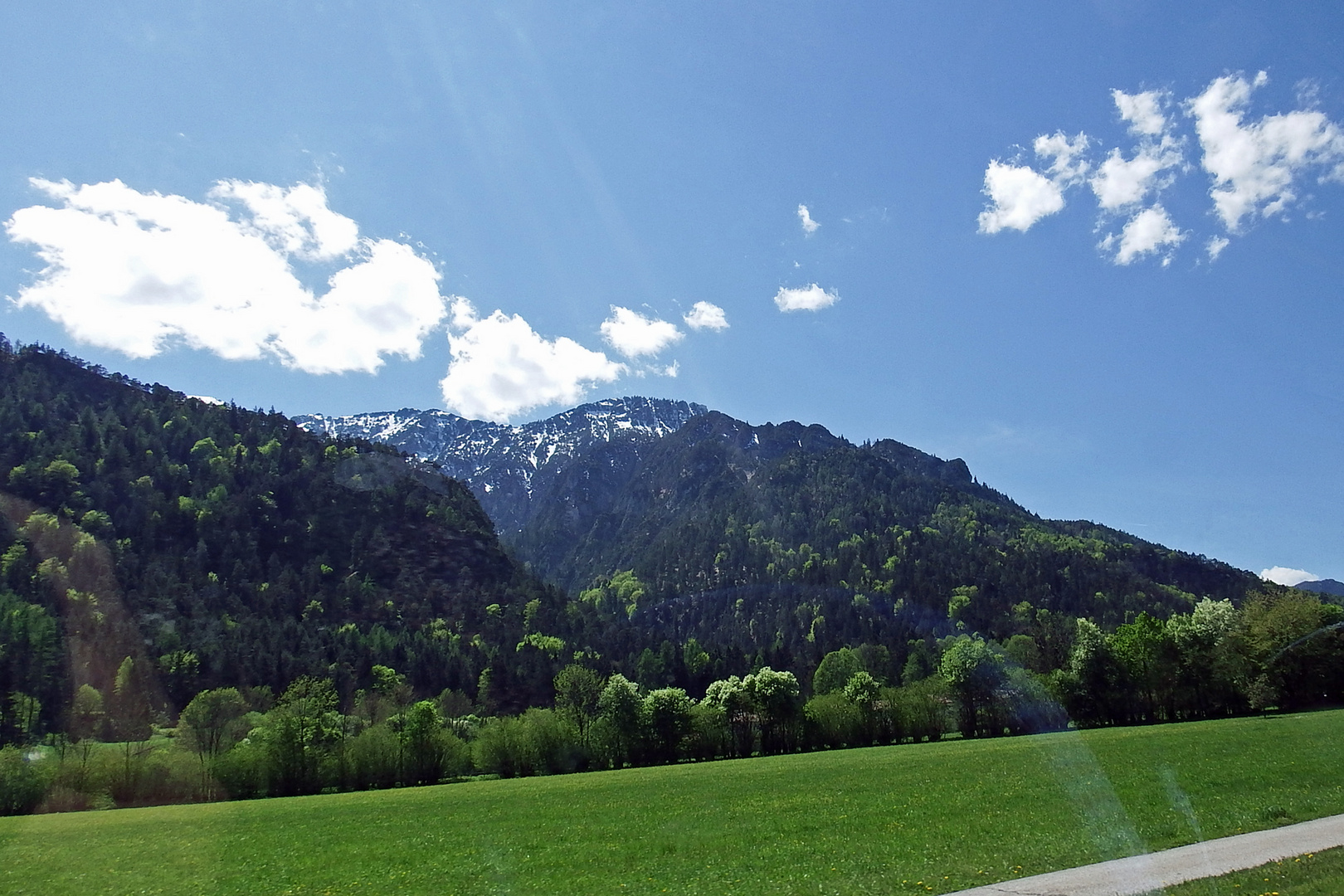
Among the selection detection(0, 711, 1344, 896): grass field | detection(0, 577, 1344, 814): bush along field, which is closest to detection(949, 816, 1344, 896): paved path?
detection(0, 711, 1344, 896): grass field

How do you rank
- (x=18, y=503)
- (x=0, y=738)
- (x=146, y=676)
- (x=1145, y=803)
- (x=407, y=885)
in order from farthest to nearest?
(x=18, y=503)
(x=146, y=676)
(x=0, y=738)
(x=1145, y=803)
(x=407, y=885)

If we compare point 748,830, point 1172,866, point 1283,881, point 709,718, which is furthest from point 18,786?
point 1283,881

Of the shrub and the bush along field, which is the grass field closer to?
the shrub

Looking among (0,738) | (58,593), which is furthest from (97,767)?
(58,593)

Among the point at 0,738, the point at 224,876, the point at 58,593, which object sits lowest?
the point at 0,738

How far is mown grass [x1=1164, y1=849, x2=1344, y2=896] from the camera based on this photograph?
571 inches

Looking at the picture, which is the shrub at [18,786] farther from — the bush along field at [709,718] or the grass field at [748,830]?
the grass field at [748,830]

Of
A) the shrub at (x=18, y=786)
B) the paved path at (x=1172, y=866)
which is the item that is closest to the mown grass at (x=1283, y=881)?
the paved path at (x=1172, y=866)

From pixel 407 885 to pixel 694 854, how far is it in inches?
401

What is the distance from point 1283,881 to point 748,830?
19.9 m

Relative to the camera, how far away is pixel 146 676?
148 m

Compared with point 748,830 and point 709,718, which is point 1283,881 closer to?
point 748,830

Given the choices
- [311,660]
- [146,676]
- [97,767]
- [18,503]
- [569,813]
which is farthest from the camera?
[18,503]

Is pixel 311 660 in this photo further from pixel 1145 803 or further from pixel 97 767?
pixel 1145 803
